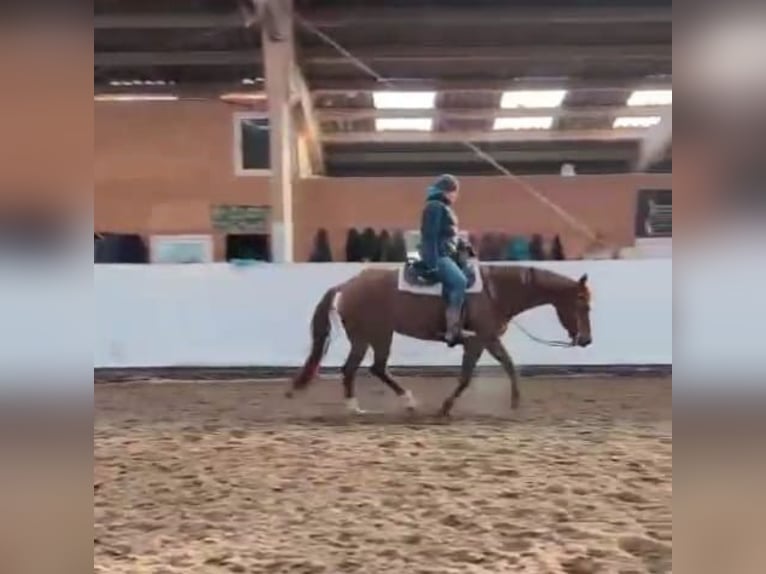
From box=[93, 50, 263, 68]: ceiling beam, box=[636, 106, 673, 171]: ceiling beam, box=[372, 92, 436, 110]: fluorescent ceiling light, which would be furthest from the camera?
box=[372, 92, 436, 110]: fluorescent ceiling light

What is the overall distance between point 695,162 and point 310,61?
0.57m

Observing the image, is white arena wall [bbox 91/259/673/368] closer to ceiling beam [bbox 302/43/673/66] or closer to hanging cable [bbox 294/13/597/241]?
hanging cable [bbox 294/13/597/241]

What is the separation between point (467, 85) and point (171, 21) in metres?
0.40

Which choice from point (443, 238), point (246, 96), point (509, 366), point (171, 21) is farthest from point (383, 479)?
point (171, 21)

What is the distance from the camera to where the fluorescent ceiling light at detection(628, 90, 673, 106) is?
1045 mm

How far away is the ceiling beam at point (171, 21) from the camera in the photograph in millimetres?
1045

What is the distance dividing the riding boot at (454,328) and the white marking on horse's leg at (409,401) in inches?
3.8

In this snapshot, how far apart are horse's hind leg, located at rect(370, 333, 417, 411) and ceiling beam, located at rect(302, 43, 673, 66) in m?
0.41

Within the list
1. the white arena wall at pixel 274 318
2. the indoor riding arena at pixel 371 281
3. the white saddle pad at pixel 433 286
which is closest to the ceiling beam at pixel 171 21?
the indoor riding arena at pixel 371 281

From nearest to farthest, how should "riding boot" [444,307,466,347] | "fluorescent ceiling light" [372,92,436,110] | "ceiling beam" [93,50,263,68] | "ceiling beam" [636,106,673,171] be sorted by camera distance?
"ceiling beam" [636,106,673,171] → "ceiling beam" [93,50,263,68] → "fluorescent ceiling light" [372,92,436,110] → "riding boot" [444,307,466,347]

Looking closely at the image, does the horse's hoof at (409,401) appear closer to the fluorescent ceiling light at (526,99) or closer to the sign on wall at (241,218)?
the sign on wall at (241,218)

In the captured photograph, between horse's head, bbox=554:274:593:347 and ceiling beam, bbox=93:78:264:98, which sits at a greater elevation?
ceiling beam, bbox=93:78:264:98

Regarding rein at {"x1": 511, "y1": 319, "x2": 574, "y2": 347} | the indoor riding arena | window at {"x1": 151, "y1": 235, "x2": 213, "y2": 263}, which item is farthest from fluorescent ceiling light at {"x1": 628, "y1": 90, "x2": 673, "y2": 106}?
window at {"x1": 151, "y1": 235, "x2": 213, "y2": 263}

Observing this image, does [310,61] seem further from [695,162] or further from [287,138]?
[695,162]
